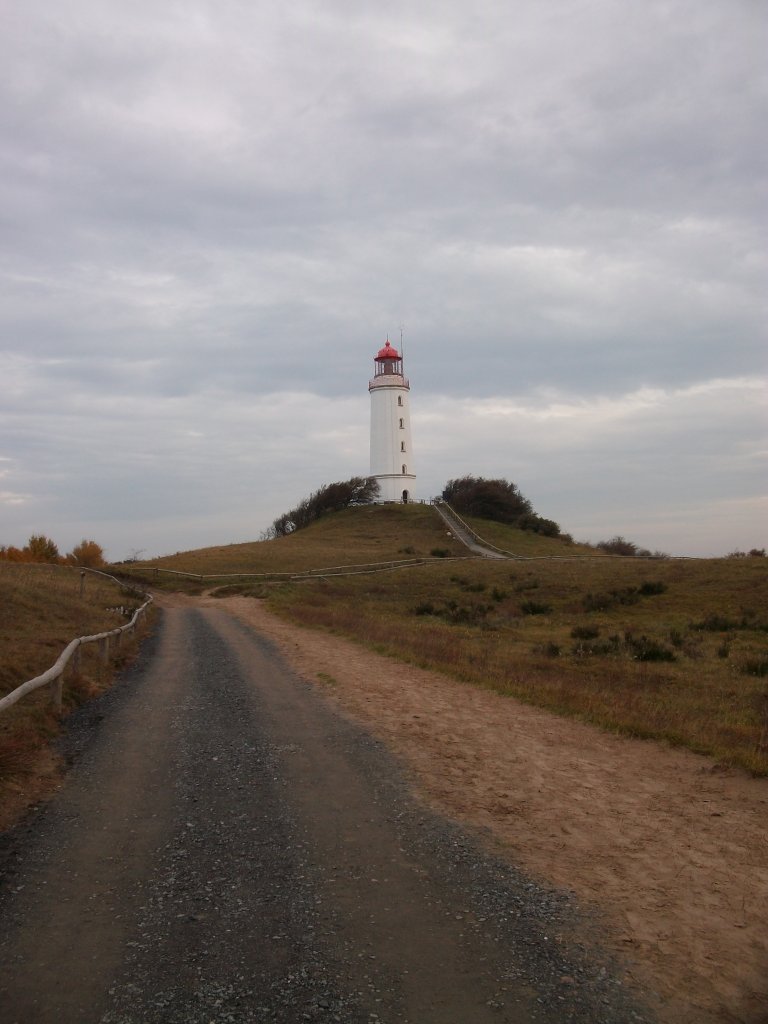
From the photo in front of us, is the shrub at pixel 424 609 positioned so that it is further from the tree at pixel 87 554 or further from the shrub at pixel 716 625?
the tree at pixel 87 554

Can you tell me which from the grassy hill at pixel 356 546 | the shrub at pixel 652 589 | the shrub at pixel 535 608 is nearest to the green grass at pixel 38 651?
the shrub at pixel 535 608

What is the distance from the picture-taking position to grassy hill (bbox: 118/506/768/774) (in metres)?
13.5

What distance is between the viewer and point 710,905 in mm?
5688

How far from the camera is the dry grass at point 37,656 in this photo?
9.09 meters

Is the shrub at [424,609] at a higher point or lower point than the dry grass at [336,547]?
lower

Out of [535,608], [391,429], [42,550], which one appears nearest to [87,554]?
[42,550]

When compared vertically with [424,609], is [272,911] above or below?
below

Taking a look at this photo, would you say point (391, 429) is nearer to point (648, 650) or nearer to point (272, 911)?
point (648, 650)

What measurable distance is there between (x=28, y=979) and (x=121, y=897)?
110 cm

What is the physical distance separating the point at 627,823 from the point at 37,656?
11570 mm

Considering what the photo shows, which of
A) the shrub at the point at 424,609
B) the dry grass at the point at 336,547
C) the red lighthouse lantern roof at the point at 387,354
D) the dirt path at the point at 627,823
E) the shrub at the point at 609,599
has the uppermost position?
the red lighthouse lantern roof at the point at 387,354

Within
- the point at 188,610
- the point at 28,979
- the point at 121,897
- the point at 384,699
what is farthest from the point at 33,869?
the point at 188,610

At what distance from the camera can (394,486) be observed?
274 feet

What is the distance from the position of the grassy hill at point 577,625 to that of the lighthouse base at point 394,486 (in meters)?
20.3
